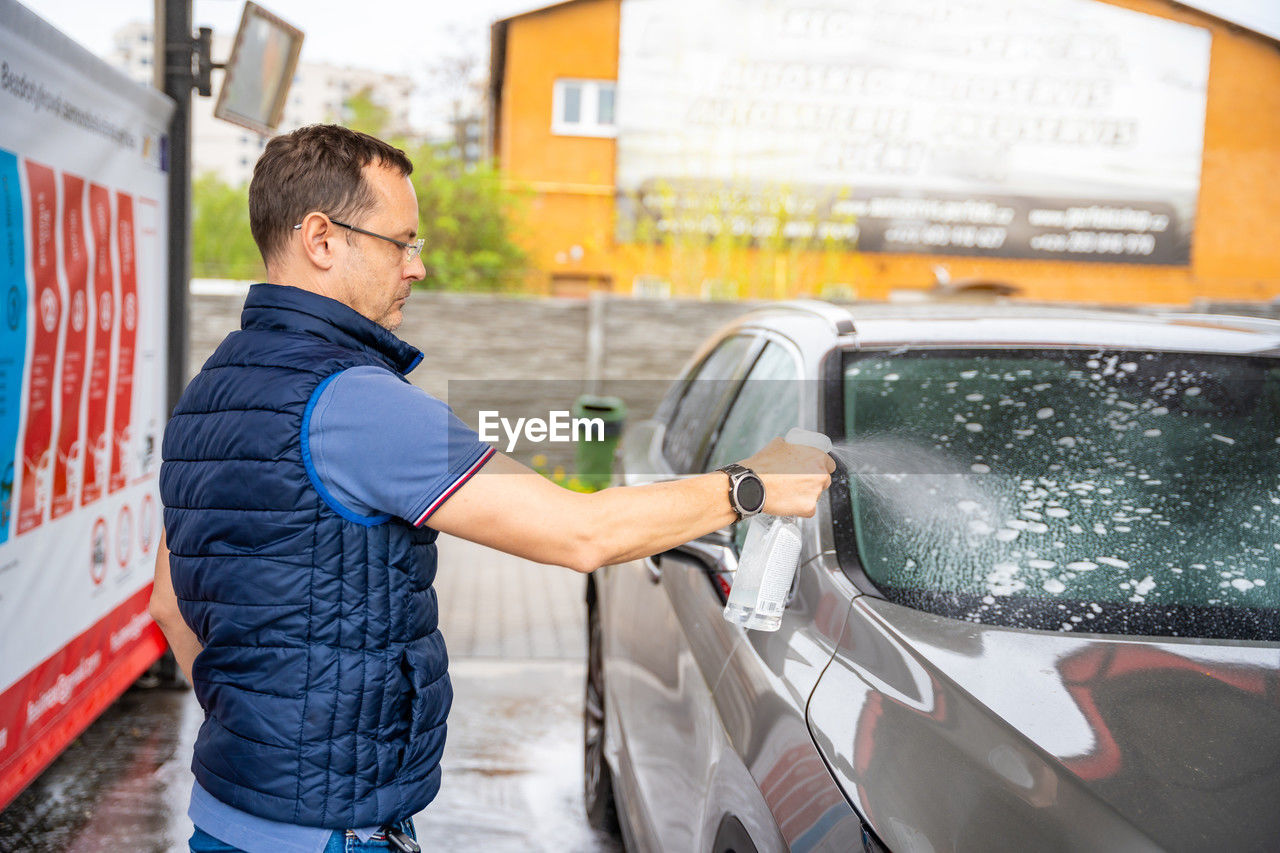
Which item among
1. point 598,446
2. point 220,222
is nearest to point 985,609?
point 598,446

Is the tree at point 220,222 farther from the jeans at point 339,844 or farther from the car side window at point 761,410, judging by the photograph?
the jeans at point 339,844

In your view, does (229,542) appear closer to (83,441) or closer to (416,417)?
(416,417)

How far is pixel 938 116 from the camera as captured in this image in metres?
18.3

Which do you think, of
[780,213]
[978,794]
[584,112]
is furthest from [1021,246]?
[978,794]

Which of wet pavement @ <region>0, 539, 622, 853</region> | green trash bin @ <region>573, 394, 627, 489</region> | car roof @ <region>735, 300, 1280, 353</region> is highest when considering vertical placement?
car roof @ <region>735, 300, 1280, 353</region>

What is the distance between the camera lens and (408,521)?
5.26ft

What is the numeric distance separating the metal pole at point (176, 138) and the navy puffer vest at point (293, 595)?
10.5ft

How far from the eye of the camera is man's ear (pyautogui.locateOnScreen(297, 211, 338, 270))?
67.2 inches

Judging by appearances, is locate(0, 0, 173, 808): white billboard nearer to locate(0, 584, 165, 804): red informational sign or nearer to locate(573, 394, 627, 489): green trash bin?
locate(0, 584, 165, 804): red informational sign

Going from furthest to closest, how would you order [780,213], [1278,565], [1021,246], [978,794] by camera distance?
[1021,246] → [780,213] → [1278,565] → [978,794]

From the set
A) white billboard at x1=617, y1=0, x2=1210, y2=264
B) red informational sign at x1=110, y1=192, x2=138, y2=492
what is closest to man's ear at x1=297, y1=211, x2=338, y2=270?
red informational sign at x1=110, y1=192, x2=138, y2=492

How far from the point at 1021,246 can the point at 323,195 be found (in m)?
18.0

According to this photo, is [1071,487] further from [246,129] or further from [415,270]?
[246,129]

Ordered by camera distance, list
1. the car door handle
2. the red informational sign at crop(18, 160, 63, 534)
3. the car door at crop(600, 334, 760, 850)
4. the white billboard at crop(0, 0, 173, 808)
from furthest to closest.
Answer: the red informational sign at crop(18, 160, 63, 534) < the white billboard at crop(0, 0, 173, 808) < the car door handle < the car door at crop(600, 334, 760, 850)
